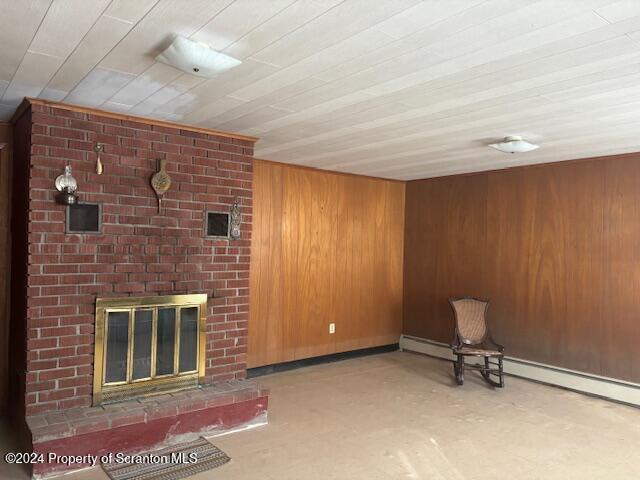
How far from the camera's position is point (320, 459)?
9.62 feet

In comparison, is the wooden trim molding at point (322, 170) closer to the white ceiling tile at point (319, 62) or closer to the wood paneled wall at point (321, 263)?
the wood paneled wall at point (321, 263)

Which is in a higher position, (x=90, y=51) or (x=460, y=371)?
(x=90, y=51)

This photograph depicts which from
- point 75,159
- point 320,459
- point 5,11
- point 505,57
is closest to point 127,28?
point 5,11

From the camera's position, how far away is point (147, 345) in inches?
126

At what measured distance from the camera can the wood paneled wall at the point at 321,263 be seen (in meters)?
4.79

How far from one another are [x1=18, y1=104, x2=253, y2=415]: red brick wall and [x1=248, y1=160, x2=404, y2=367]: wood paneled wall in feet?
3.64

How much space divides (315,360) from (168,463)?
2.51m

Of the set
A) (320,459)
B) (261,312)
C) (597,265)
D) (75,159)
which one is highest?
(75,159)

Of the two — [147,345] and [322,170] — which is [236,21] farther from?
[322,170]

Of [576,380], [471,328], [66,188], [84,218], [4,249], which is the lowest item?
[576,380]

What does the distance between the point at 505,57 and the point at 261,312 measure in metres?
3.38

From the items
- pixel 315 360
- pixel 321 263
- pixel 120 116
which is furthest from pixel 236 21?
pixel 315 360

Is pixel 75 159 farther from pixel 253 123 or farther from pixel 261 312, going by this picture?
→ pixel 261 312

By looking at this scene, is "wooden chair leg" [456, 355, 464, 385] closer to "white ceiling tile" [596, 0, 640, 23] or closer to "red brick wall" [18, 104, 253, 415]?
"red brick wall" [18, 104, 253, 415]
